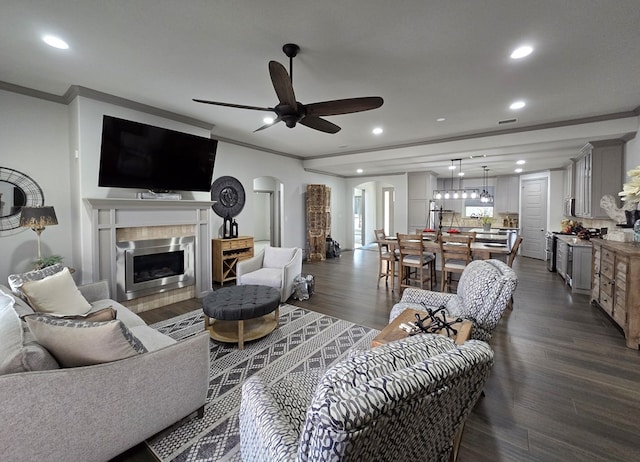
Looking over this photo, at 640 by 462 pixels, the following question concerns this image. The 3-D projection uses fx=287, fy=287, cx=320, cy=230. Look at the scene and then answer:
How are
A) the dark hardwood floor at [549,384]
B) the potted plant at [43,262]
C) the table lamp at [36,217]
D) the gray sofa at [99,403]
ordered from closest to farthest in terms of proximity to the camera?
the gray sofa at [99,403]
the dark hardwood floor at [549,384]
the table lamp at [36,217]
the potted plant at [43,262]

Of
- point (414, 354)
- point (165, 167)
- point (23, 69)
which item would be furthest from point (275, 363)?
point (23, 69)

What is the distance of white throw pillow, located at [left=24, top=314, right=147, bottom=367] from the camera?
146 centimetres

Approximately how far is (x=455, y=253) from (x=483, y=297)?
2429mm

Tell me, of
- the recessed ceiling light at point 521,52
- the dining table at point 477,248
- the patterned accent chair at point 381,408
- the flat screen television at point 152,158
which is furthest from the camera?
the dining table at point 477,248

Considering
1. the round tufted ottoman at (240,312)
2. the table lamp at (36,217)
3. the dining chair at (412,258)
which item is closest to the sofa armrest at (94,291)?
the table lamp at (36,217)

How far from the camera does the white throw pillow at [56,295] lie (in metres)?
2.40

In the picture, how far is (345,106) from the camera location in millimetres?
2561

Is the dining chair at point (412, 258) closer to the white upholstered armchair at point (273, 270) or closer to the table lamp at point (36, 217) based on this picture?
the white upholstered armchair at point (273, 270)

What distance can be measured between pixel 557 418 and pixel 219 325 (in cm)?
308

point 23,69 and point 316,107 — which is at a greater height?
point 23,69

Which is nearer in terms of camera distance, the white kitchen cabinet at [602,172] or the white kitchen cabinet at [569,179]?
the white kitchen cabinet at [602,172]

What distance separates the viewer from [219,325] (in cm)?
328

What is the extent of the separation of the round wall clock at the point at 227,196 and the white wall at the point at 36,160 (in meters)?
2.23

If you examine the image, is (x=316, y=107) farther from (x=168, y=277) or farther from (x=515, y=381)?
(x=168, y=277)
